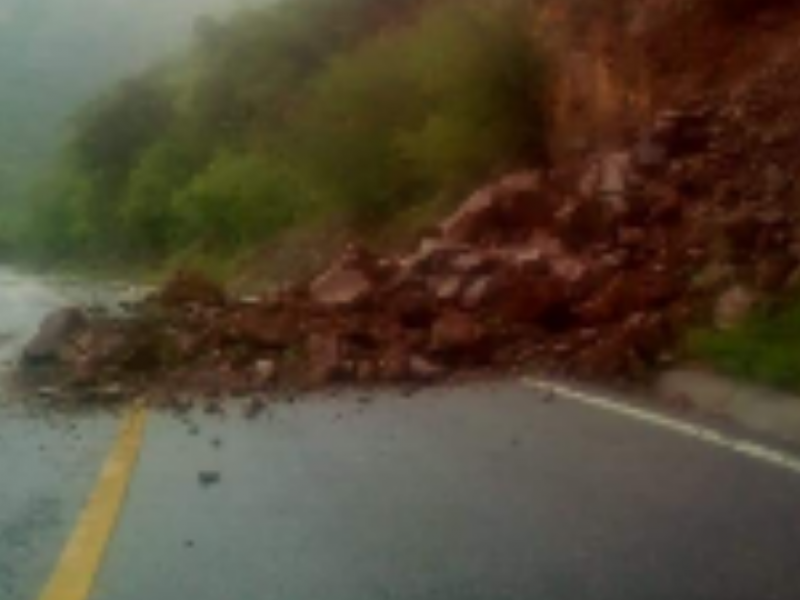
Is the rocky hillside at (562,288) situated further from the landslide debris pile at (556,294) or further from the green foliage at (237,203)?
the green foliage at (237,203)

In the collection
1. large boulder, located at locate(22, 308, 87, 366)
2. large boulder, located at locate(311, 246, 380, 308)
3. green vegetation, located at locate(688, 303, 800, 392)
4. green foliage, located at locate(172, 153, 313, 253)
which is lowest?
green foliage, located at locate(172, 153, 313, 253)

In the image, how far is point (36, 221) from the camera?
9938 centimetres

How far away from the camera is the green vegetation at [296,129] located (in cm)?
2734

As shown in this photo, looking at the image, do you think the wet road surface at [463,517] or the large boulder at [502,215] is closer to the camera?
the wet road surface at [463,517]

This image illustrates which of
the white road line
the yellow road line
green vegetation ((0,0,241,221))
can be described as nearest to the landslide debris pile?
the white road line

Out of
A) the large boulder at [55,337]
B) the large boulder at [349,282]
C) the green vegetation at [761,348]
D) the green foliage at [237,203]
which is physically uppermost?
the green vegetation at [761,348]

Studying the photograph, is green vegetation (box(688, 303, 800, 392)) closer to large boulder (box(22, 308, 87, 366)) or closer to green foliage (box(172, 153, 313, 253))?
large boulder (box(22, 308, 87, 366))

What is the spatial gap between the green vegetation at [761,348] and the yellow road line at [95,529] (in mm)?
3794

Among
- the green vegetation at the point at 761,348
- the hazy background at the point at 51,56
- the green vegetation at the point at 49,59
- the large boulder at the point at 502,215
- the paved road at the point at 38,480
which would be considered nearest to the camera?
the paved road at the point at 38,480

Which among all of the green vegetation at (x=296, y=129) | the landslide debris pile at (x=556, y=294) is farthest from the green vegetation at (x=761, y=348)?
the green vegetation at (x=296, y=129)

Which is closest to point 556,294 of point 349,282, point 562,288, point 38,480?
point 562,288

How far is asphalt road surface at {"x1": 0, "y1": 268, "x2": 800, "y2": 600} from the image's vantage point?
5723 mm

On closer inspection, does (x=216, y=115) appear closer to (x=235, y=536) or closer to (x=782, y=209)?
(x=782, y=209)

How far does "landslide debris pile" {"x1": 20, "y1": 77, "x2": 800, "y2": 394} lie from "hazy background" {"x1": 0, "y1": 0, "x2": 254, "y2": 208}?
8305 cm
